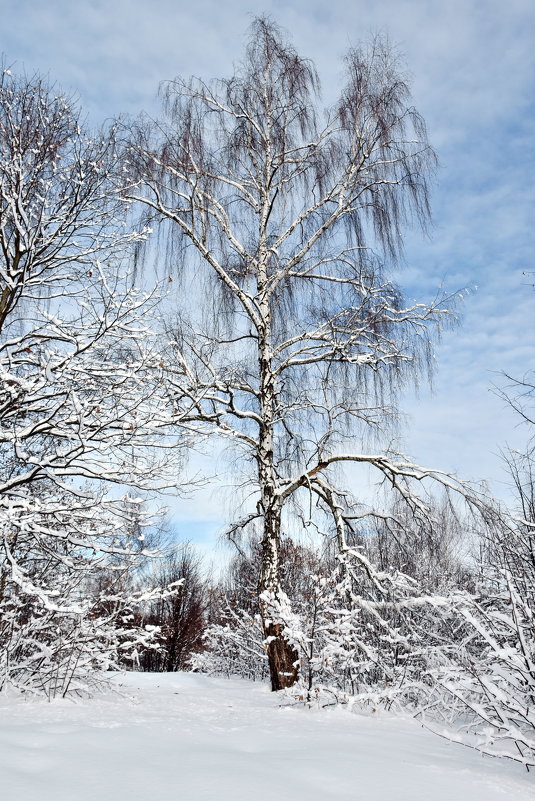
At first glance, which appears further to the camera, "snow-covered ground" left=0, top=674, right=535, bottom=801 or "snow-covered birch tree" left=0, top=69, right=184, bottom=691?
"snow-covered birch tree" left=0, top=69, right=184, bottom=691

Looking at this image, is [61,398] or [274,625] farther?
[274,625]

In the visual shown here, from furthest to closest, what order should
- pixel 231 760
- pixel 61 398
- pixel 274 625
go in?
pixel 274 625 < pixel 61 398 < pixel 231 760

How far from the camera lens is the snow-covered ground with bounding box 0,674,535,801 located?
224 cm

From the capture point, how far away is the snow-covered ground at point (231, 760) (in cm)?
224

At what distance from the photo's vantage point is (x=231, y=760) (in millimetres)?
2703

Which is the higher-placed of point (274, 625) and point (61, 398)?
point (61, 398)

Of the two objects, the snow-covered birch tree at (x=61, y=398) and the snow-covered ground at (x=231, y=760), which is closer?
the snow-covered ground at (x=231, y=760)

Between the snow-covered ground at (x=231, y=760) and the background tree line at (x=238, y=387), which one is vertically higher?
the background tree line at (x=238, y=387)

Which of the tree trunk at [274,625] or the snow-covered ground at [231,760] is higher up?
the tree trunk at [274,625]

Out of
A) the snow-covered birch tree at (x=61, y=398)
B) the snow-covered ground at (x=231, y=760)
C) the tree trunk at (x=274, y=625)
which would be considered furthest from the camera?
the tree trunk at (x=274, y=625)

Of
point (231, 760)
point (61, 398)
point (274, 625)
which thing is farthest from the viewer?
point (274, 625)

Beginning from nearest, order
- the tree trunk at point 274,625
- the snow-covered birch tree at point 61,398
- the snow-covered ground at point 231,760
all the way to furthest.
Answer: the snow-covered ground at point 231,760, the snow-covered birch tree at point 61,398, the tree trunk at point 274,625

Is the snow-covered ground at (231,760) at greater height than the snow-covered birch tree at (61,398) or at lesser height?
lesser

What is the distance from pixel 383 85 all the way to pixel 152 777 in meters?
9.20
